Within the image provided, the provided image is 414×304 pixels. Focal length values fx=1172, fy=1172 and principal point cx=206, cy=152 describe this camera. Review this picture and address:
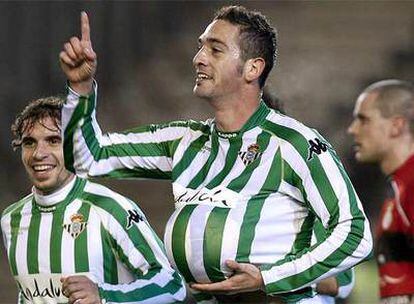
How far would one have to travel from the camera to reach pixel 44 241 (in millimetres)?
4285

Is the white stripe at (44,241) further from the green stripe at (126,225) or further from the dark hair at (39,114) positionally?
the dark hair at (39,114)

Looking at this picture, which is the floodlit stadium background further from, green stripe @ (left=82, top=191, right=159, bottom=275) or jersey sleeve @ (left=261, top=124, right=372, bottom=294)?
jersey sleeve @ (left=261, top=124, right=372, bottom=294)

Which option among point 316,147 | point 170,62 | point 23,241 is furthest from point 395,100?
point 170,62

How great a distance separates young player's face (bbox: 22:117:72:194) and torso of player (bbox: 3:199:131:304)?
0.32 feet

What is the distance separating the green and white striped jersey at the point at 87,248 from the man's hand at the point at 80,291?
0.20 meters

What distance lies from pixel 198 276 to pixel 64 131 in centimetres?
61

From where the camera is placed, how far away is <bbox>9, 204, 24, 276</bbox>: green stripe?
4312 millimetres

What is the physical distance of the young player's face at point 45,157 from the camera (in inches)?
171

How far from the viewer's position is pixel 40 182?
4328 mm

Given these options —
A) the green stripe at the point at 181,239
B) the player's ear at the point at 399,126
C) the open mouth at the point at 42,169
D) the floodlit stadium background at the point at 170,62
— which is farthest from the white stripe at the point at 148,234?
the floodlit stadium background at the point at 170,62

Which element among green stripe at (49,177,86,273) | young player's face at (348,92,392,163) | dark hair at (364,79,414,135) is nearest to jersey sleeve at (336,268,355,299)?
young player's face at (348,92,392,163)

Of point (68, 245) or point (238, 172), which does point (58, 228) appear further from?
point (238, 172)

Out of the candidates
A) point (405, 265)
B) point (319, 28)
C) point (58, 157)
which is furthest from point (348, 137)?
point (405, 265)

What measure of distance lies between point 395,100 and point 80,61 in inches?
39.7
